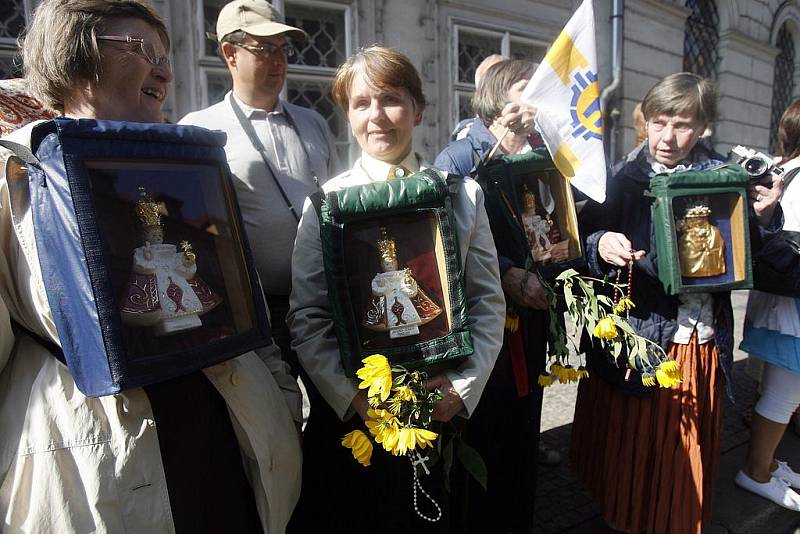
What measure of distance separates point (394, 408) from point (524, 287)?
81cm

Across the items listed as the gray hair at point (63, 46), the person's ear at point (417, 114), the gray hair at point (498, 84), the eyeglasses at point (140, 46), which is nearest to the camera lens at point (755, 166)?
the gray hair at point (498, 84)

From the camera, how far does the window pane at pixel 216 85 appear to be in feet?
16.4

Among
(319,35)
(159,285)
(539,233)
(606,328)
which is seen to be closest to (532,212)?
(539,233)

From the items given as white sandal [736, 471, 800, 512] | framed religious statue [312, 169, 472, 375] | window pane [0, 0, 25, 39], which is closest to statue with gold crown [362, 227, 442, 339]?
framed religious statue [312, 169, 472, 375]

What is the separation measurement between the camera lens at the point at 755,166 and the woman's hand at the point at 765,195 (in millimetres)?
47

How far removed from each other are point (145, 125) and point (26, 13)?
14.2ft

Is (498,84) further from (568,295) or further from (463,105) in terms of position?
(463,105)

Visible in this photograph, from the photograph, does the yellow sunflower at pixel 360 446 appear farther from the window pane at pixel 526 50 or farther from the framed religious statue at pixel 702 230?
the window pane at pixel 526 50

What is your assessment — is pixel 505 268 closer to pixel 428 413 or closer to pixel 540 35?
pixel 428 413

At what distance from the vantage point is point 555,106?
191 centimetres

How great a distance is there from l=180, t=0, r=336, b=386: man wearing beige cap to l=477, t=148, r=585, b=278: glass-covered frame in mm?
741

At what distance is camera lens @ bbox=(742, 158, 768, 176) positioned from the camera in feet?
6.84

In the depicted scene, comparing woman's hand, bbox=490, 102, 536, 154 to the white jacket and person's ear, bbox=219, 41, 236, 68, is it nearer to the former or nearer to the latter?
person's ear, bbox=219, 41, 236, 68

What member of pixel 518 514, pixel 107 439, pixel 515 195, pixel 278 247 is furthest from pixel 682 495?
pixel 107 439
